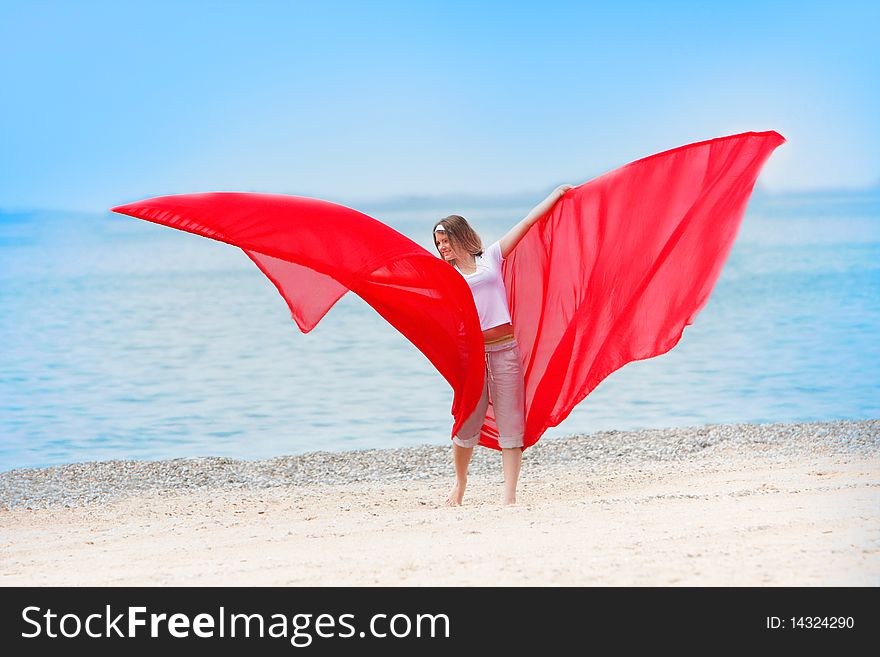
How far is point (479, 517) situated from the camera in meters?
5.04

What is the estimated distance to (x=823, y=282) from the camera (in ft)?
84.9

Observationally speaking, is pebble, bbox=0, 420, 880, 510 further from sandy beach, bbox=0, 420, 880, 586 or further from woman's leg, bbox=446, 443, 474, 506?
woman's leg, bbox=446, 443, 474, 506

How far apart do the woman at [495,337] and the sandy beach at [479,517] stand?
428 mm

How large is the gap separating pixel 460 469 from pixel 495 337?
800mm

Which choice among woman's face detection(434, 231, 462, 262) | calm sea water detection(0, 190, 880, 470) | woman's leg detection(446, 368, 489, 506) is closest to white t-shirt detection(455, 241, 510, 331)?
A: woman's face detection(434, 231, 462, 262)

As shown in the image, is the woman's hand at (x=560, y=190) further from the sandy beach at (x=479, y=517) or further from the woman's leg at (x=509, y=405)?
the sandy beach at (x=479, y=517)

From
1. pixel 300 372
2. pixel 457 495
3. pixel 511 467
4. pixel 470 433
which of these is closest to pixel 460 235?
pixel 470 433

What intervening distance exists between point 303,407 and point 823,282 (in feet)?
58.3

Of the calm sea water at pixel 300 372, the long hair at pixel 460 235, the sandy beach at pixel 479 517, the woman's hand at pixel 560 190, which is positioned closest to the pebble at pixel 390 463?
the sandy beach at pixel 479 517

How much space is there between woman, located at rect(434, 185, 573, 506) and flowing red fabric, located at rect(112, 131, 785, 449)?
13 cm

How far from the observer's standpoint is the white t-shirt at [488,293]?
5.64 metres

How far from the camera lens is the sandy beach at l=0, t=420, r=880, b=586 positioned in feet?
12.8
